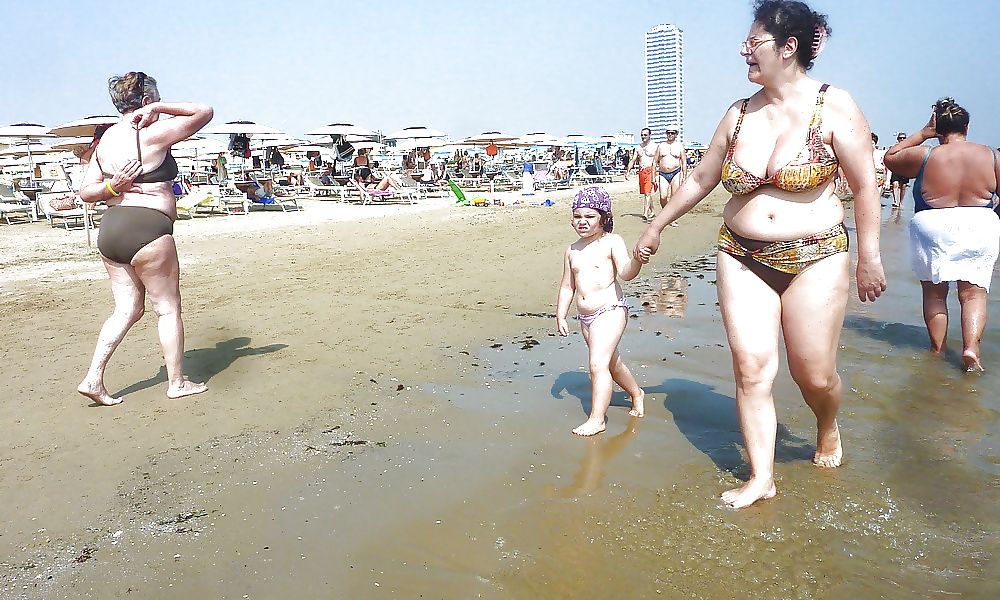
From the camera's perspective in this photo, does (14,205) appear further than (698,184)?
Yes

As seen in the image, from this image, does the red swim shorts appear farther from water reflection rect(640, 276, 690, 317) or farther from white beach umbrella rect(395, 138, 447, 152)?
white beach umbrella rect(395, 138, 447, 152)

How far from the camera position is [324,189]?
20734mm

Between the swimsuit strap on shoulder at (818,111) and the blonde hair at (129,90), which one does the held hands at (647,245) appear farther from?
the blonde hair at (129,90)

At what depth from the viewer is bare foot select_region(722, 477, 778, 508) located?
3.00 m

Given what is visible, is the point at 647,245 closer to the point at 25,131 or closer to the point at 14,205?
the point at 14,205

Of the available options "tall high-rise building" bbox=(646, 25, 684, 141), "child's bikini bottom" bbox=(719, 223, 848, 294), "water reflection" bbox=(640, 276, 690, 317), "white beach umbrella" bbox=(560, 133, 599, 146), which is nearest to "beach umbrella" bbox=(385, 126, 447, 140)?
"white beach umbrella" bbox=(560, 133, 599, 146)

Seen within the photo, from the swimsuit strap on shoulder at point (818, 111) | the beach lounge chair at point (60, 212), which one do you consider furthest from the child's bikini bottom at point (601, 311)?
the beach lounge chair at point (60, 212)

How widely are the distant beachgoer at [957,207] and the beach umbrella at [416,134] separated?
29.6 meters

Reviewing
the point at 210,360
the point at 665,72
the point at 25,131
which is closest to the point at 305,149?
the point at 25,131

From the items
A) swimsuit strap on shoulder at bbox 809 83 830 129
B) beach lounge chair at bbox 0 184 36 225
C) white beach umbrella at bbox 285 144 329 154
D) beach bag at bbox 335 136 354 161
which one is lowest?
beach lounge chair at bbox 0 184 36 225

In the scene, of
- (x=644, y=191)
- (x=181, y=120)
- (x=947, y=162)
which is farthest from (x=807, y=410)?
(x=644, y=191)

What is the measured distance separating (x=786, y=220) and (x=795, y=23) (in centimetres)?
80

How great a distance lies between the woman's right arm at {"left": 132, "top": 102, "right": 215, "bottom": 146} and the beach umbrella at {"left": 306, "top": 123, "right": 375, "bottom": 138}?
23514 millimetres

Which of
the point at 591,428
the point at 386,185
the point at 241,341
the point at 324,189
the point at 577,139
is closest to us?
Result: the point at 591,428
